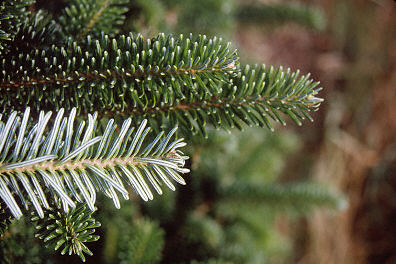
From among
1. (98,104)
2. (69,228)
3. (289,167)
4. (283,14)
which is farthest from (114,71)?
(289,167)

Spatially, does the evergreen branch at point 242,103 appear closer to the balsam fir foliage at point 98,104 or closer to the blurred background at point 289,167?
the balsam fir foliage at point 98,104

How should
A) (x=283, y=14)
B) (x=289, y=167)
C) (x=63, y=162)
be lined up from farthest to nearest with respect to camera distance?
(x=289, y=167) → (x=283, y=14) → (x=63, y=162)

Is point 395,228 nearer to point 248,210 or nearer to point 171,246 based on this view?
point 248,210

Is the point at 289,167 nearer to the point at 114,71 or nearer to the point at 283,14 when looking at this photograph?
the point at 283,14

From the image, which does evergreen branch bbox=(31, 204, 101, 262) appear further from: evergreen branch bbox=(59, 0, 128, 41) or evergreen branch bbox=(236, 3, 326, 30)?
evergreen branch bbox=(236, 3, 326, 30)

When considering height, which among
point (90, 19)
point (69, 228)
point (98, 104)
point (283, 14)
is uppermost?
point (283, 14)

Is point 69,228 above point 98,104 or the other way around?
the other way around
